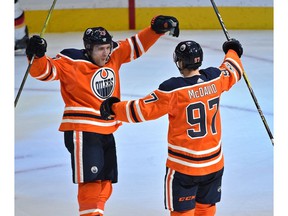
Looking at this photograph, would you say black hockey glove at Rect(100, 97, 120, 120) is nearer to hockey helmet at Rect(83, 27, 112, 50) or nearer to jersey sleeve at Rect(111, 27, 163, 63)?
hockey helmet at Rect(83, 27, 112, 50)

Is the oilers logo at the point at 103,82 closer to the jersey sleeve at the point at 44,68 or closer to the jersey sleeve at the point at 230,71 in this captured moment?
the jersey sleeve at the point at 44,68

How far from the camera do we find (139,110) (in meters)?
2.34

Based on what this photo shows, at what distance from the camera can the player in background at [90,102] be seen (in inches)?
106

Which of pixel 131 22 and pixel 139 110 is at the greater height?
pixel 139 110

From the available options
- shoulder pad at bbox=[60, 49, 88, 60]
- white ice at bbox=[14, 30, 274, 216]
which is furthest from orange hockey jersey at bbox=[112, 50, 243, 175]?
white ice at bbox=[14, 30, 274, 216]

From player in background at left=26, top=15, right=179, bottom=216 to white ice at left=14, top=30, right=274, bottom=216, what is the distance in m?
0.46

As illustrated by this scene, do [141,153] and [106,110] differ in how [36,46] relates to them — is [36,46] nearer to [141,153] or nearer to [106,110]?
[106,110]

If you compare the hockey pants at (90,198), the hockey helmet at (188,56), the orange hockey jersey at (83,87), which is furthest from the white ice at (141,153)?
the hockey helmet at (188,56)

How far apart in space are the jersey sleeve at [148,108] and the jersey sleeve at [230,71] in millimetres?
258

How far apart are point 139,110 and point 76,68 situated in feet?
1.54

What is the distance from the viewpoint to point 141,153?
13.4ft
